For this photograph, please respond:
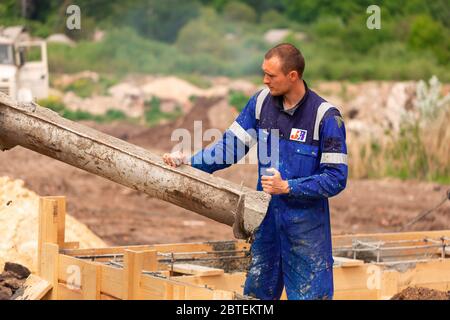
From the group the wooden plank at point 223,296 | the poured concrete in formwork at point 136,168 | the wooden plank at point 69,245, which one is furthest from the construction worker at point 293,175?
the wooden plank at point 69,245

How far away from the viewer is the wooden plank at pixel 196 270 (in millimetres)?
7617

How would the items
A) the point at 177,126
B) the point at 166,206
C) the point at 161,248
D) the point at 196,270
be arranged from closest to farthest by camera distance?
the point at 196,270, the point at 161,248, the point at 166,206, the point at 177,126

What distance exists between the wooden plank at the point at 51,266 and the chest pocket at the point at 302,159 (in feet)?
6.14

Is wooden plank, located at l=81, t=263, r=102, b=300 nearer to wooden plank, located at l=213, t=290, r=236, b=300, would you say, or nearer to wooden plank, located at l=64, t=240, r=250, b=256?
wooden plank, located at l=64, t=240, r=250, b=256

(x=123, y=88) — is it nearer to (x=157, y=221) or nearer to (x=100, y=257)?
(x=157, y=221)

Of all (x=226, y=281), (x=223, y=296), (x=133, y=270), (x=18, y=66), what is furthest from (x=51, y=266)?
(x=18, y=66)

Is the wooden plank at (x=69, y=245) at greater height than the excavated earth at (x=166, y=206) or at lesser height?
greater

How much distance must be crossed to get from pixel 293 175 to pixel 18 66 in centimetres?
1625

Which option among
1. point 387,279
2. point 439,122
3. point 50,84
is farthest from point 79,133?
point 50,84

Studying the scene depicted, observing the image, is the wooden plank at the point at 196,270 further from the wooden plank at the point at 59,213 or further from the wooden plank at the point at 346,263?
the wooden plank at the point at 346,263

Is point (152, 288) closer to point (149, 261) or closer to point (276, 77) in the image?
point (149, 261)

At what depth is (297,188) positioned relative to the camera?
654cm

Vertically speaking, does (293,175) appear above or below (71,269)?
above

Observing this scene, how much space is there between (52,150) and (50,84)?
23.5 metres
